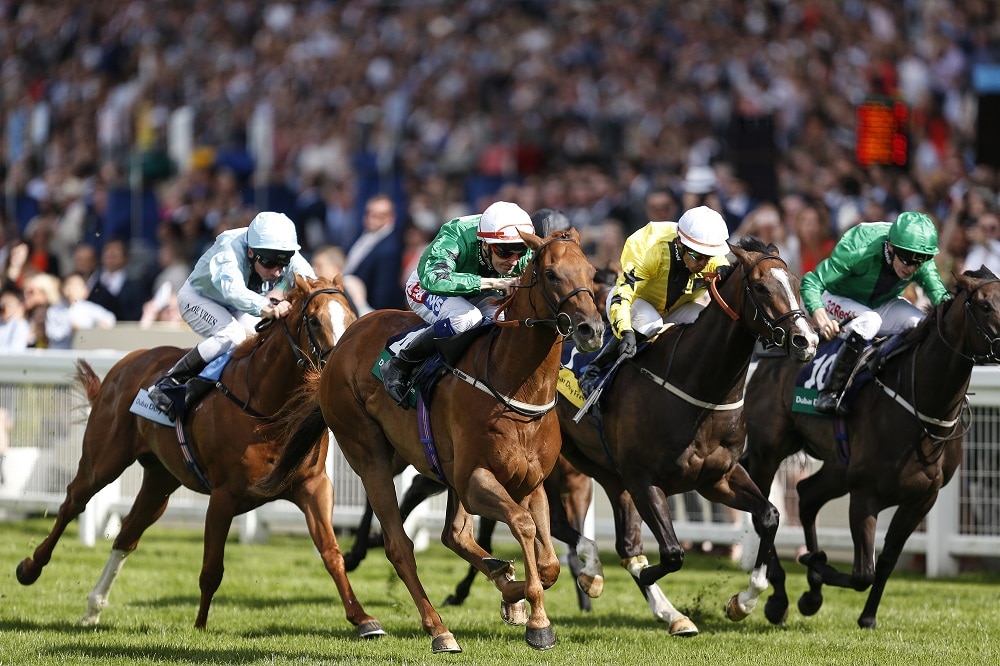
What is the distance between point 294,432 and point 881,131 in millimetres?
6673

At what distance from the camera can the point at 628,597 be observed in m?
8.20

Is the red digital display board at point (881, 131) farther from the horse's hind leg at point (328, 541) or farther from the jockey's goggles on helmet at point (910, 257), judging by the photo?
the horse's hind leg at point (328, 541)

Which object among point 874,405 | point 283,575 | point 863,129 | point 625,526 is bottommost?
point 283,575

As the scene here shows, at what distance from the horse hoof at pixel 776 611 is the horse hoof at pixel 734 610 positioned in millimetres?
216

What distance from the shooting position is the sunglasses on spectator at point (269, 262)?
7234mm

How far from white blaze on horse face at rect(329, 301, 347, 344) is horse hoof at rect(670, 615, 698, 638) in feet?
6.36

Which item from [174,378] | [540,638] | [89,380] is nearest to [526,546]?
[540,638]

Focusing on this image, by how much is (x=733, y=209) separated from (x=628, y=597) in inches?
190

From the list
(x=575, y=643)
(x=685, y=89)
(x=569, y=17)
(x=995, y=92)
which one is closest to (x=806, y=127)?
(x=685, y=89)

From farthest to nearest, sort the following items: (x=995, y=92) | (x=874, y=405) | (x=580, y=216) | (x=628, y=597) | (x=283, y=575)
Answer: (x=580, y=216) < (x=995, y=92) < (x=283, y=575) < (x=628, y=597) < (x=874, y=405)

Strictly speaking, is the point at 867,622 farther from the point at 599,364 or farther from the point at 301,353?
the point at 301,353

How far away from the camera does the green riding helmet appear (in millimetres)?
7051

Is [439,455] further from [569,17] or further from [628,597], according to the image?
[569,17]

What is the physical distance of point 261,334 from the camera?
23.5 feet
